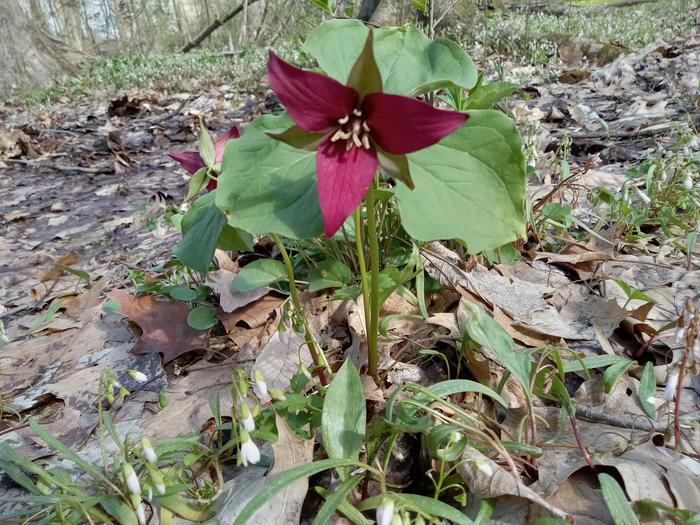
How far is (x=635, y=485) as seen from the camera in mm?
875

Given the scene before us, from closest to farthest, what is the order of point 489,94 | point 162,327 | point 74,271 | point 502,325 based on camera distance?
point 502,325, point 489,94, point 162,327, point 74,271

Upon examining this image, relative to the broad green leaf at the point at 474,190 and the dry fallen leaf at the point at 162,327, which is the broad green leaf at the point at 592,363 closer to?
the broad green leaf at the point at 474,190

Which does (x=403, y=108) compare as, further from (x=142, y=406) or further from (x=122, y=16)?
(x=122, y=16)

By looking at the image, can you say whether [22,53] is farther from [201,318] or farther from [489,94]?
[489,94]

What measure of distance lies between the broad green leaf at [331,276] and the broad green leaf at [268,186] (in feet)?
1.67

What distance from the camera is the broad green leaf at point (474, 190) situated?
0.91 meters

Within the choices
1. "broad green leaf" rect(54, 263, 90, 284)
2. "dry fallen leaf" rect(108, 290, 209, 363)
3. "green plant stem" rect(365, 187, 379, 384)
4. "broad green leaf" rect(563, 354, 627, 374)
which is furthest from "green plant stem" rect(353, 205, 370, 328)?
"broad green leaf" rect(54, 263, 90, 284)

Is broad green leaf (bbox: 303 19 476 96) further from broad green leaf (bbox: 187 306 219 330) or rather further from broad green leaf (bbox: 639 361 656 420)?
broad green leaf (bbox: 187 306 219 330)

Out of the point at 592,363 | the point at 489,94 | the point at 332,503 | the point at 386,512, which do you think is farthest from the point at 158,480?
the point at 489,94

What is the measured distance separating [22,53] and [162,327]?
11585 mm

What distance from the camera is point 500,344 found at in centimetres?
106

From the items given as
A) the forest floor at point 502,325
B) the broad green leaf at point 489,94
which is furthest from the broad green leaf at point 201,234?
the broad green leaf at point 489,94

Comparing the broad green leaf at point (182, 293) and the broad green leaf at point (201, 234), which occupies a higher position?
the broad green leaf at point (201, 234)

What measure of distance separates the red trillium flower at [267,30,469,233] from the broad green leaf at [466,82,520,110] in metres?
0.80
